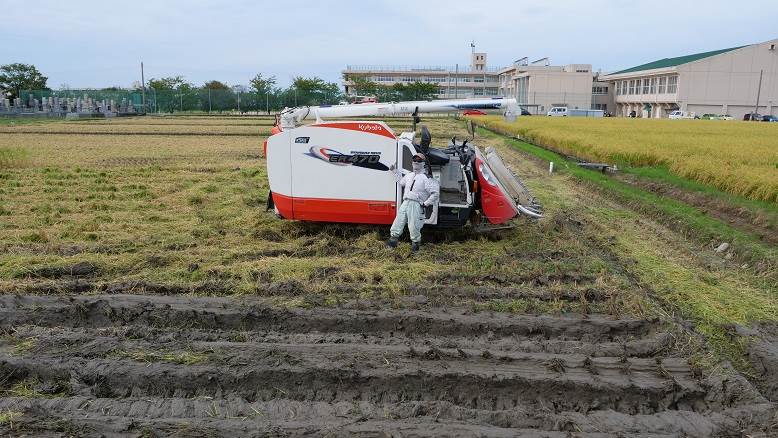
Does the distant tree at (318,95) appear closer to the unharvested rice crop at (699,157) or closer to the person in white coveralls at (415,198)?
the unharvested rice crop at (699,157)

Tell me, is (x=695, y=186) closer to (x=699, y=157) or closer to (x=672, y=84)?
(x=699, y=157)

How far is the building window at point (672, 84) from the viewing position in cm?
7374

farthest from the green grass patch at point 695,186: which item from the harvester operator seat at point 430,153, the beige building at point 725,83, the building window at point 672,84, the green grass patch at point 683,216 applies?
the building window at point 672,84

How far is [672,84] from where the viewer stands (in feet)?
245

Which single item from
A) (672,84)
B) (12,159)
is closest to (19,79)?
(12,159)

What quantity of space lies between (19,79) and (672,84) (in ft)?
267

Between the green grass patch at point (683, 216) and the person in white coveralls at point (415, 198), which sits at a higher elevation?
the person in white coveralls at point (415, 198)

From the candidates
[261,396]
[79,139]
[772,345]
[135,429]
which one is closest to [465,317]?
[261,396]

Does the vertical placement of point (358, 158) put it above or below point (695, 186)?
above

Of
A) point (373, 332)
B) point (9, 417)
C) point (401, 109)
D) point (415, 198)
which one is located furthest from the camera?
point (401, 109)

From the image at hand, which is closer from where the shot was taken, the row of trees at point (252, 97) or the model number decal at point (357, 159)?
the model number decal at point (357, 159)

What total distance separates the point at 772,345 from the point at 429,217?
487 cm

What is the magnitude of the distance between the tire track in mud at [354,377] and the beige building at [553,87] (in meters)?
74.6

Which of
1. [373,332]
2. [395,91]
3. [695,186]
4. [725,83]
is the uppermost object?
[725,83]
